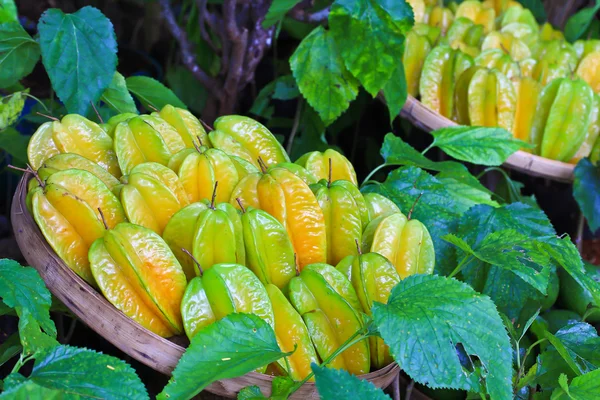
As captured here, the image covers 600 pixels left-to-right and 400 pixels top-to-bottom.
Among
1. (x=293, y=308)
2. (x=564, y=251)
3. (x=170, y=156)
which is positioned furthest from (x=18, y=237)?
(x=564, y=251)

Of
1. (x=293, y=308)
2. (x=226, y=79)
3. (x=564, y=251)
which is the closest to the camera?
(x=293, y=308)

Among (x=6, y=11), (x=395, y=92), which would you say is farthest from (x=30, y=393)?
(x=395, y=92)

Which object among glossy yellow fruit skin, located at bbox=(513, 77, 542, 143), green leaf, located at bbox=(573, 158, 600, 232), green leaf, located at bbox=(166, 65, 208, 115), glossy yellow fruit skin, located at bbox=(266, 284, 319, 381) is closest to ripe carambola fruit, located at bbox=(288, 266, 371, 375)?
→ glossy yellow fruit skin, located at bbox=(266, 284, 319, 381)

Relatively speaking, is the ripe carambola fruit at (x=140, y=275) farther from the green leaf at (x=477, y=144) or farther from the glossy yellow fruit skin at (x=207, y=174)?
the green leaf at (x=477, y=144)

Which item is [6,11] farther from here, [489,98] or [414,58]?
[489,98]

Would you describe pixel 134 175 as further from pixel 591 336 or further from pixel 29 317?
pixel 591 336

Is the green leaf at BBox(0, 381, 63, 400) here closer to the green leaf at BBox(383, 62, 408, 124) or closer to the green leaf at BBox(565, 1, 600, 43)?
the green leaf at BBox(383, 62, 408, 124)

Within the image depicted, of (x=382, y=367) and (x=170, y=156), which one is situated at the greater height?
(x=170, y=156)

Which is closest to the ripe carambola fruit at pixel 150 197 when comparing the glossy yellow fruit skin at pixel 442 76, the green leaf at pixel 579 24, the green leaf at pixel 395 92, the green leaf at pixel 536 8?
the green leaf at pixel 395 92
